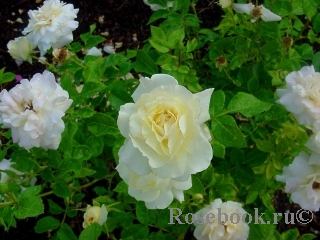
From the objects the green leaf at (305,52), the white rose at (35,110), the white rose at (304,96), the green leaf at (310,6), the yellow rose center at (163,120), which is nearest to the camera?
the yellow rose center at (163,120)

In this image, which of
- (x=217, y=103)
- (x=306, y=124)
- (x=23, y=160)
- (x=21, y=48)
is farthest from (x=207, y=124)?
(x=21, y=48)

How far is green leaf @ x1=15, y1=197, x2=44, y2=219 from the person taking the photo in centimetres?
84

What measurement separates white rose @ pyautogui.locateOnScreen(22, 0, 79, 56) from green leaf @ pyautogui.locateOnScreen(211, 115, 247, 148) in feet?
1.42

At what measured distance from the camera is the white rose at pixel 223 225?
3.20 ft

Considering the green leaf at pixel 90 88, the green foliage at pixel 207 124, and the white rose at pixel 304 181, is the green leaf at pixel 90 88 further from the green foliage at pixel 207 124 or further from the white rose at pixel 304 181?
the white rose at pixel 304 181

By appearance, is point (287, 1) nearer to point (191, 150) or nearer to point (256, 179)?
point (256, 179)

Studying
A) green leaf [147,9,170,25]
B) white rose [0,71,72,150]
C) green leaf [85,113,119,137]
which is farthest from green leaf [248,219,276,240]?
green leaf [147,9,170,25]

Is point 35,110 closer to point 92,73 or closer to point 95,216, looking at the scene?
point 92,73

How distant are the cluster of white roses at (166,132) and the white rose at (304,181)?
0.34 meters

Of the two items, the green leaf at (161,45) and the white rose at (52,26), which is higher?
the white rose at (52,26)

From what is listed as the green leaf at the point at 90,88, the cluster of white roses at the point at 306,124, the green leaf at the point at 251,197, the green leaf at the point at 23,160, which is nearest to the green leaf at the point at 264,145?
the cluster of white roses at the point at 306,124

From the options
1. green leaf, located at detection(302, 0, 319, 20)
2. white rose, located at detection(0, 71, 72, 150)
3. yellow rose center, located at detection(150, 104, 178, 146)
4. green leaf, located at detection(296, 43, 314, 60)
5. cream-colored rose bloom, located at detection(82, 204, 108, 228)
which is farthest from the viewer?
green leaf, located at detection(296, 43, 314, 60)

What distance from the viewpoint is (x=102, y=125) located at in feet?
3.00

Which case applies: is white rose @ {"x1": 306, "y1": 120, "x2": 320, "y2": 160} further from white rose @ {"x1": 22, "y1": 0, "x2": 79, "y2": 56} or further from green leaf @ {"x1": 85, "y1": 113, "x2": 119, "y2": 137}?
white rose @ {"x1": 22, "y1": 0, "x2": 79, "y2": 56}
